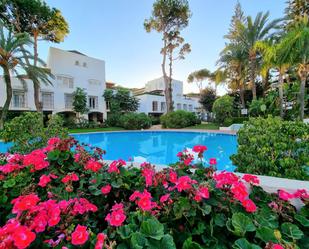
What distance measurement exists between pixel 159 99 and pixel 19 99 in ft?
64.4

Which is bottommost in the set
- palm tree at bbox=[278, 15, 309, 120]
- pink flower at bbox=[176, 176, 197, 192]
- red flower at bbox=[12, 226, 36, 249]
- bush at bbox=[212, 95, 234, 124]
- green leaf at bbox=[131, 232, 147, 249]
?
green leaf at bbox=[131, 232, 147, 249]

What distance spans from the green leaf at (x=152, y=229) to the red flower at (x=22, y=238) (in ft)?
1.68

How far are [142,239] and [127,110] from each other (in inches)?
999

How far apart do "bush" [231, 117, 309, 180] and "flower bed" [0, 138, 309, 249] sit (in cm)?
204

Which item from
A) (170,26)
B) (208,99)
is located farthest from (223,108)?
(208,99)

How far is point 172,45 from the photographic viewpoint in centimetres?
2214

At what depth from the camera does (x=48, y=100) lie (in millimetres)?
22156

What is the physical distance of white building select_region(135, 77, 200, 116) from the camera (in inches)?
1187

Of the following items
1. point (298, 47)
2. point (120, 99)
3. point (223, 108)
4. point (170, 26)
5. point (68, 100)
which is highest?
point (170, 26)

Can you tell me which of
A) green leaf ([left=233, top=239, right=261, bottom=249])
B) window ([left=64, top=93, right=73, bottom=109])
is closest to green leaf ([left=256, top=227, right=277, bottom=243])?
green leaf ([left=233, top=239, right=261, bottom=249])

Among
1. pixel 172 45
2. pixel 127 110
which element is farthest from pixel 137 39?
pixel 127 110

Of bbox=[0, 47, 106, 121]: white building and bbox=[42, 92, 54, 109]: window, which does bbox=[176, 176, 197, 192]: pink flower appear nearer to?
bbox=[0, 47, 106, 121]: white building

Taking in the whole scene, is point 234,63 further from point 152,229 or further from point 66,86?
point 152,229

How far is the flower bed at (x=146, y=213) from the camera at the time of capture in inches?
37.9
